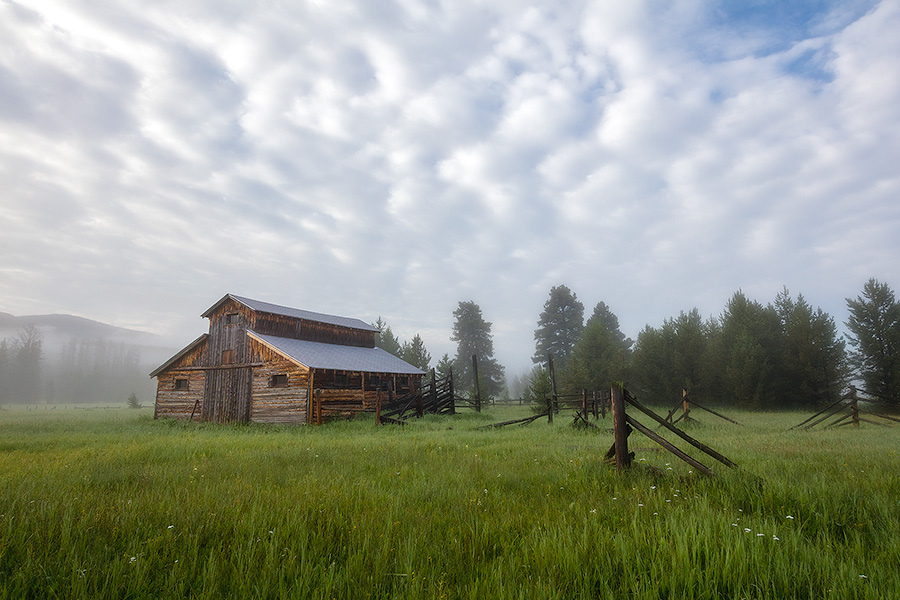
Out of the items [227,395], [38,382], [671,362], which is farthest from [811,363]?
[38,382]

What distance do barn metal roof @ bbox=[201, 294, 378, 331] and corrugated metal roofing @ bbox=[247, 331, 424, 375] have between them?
1870mm

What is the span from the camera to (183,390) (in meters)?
27.2

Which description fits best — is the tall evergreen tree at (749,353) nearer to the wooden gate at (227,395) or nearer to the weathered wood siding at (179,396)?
the wooden gate at (227,395)

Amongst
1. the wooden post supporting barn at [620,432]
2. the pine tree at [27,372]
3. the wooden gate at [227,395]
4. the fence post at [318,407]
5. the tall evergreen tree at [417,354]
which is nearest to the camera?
the wooden post supporting barn at [620,432]

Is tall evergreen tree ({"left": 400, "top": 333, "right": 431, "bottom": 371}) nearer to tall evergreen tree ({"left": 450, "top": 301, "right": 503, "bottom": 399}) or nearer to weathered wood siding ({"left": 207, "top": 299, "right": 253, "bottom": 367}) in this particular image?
tall evergreen tree ({"left": 450, "top": 301, "right": 503, "bottom": 399})

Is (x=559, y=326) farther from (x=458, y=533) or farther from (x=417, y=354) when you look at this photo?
(x=458, y=533)

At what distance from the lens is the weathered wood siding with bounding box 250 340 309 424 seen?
23062mm

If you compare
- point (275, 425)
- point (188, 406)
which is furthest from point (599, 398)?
point (188, 406)

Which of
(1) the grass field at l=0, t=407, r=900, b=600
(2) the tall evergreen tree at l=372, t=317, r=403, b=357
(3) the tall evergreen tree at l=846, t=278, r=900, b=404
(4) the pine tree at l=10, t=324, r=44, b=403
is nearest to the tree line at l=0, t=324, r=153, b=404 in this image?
(4) the pine tree at l=10, t=324, r=44, b=403

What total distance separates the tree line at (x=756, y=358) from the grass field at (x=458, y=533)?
2547 cm

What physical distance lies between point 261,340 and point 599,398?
2002 cm

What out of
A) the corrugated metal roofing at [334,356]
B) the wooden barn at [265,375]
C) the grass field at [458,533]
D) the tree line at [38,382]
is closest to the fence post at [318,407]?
the wooden barn at [265,375]

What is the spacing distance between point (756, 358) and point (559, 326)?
Answer: 91.1ft

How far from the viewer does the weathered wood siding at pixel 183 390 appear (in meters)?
26.6
